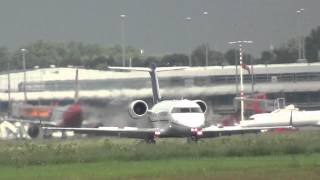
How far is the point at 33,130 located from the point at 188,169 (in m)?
56.6

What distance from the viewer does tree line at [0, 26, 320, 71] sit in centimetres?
14288

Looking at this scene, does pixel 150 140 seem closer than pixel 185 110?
Yes

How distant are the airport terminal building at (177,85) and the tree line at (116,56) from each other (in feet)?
59.2

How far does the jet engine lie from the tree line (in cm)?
4544

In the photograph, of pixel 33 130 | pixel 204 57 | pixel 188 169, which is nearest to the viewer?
pixel 188 169

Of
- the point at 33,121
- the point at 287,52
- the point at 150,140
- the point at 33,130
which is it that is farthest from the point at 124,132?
the point at 287,52

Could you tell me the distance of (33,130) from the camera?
8556 cm

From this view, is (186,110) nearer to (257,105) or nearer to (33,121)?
(33,121)

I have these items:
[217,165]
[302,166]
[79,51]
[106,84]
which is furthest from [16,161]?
[79,51]

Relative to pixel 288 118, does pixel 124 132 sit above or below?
above

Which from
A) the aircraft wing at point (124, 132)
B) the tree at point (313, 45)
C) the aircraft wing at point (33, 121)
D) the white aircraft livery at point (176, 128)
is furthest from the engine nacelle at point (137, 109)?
the tree at point (313, 45)

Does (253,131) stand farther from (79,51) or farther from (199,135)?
(79,51)

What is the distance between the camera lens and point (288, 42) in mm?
149125

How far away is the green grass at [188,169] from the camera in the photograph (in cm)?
2794
